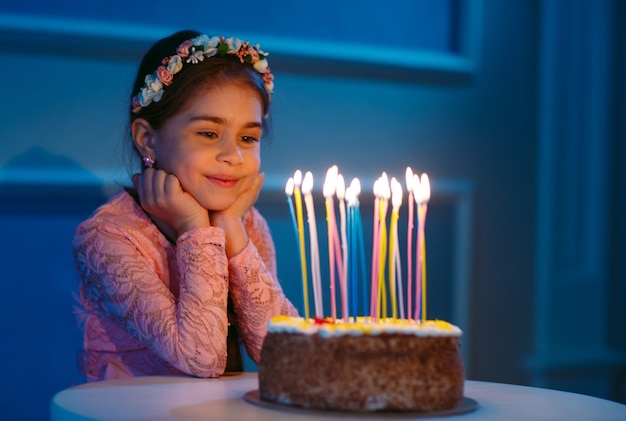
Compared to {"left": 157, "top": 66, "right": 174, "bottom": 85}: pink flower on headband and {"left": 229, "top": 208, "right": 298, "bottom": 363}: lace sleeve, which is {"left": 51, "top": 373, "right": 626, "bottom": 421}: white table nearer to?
{"left": 229, "top": 208, "right": 298, "bottom": 363}: lace sleeve

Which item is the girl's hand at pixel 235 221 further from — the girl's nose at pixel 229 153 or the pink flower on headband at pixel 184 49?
the pink flower on headband at pixel 184 49

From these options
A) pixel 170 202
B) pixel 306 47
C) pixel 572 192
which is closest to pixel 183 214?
pixel 170 202

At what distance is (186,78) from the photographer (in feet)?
6.04

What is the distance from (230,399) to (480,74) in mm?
1636

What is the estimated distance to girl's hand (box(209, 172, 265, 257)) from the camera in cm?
184

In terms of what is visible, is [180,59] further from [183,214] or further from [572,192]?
[572,192]

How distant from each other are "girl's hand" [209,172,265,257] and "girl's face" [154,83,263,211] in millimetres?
18

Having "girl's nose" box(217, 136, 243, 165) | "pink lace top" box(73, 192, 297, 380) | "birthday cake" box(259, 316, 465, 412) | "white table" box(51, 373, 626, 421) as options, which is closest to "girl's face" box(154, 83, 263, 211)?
"girl's nose" box(217, 136, 243, 165)

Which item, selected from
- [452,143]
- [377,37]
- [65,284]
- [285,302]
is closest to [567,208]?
[452,143]

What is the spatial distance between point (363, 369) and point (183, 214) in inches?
25.3

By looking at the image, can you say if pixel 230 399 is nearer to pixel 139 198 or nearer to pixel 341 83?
pixel 139 198

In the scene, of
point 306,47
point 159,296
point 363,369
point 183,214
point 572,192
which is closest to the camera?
point 363,369

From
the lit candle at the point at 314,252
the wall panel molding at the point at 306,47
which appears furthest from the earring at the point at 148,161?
the lit candle at the point at 314,252

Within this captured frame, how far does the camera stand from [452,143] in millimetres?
2689
